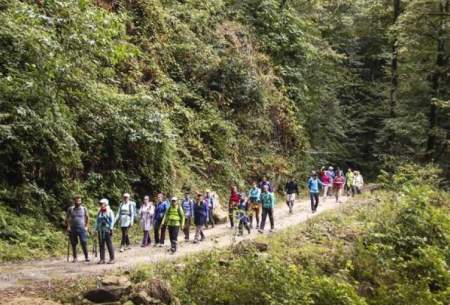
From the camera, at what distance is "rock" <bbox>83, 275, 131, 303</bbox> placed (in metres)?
10.3

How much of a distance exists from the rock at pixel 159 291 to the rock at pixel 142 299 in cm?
10

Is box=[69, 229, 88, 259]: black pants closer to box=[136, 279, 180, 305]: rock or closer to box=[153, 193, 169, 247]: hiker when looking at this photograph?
box=[153, 193, 169, 247]: hiker

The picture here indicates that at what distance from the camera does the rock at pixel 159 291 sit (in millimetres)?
10273

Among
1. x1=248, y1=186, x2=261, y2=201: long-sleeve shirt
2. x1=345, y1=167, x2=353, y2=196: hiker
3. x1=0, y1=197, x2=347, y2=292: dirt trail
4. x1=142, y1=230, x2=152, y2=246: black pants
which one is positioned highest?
x1=345, y1=167, x2=353, y2=196: hiker

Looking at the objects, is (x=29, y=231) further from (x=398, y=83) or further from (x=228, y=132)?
(x=398, y=83)

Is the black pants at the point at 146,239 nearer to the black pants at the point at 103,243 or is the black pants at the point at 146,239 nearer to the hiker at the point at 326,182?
the black pants at the point at 103,243

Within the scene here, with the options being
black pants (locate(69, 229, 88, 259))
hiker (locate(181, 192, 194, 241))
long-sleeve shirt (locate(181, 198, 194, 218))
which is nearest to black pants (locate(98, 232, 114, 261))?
black pants (locate(69, 229, 88, 259))

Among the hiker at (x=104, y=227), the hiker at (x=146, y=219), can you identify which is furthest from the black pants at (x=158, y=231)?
the hiker at (x=104, y=227)

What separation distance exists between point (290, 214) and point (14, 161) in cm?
1125

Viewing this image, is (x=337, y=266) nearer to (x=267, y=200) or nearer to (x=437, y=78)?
(x=267, y=200)

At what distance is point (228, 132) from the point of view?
26.0 metres

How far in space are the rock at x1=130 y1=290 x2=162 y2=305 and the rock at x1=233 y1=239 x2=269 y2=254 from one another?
3437 mm

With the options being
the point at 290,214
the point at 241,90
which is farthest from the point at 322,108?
the point at 290,214

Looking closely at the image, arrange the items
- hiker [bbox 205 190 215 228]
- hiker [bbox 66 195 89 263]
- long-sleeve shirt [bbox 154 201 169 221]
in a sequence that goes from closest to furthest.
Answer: hiker [bbox 66 195 89 263] < long-sleeve shirt [bbox 154 201 169 221] < hiker [bbox 205 190 215 228]
